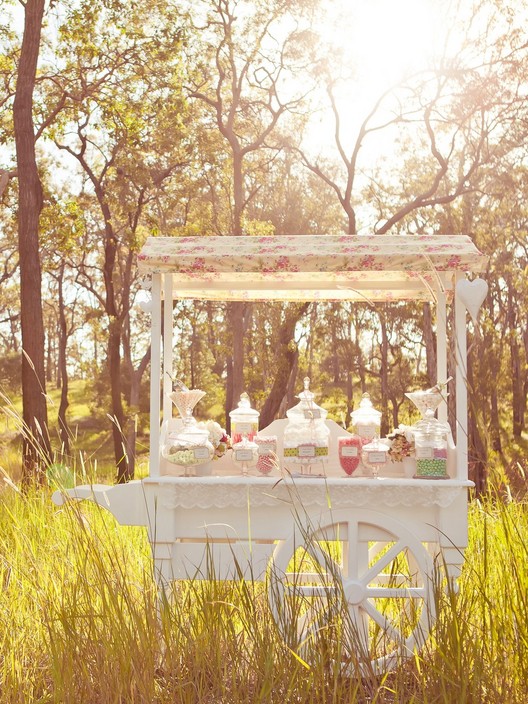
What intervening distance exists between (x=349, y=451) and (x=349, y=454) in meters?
0.01

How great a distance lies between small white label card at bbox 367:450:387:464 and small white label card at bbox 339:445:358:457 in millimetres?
99

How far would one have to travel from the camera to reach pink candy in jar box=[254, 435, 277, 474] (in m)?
3.83

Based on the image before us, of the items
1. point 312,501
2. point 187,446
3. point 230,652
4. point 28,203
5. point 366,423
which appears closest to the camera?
point 230,652

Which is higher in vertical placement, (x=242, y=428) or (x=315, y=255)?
(x=315, y=255)

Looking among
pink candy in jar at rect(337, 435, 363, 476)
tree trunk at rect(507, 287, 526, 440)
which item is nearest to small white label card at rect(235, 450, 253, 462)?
pink candy in jar at rect(337, 435, 363, 476)

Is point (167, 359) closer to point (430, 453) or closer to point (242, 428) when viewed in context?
point (242, 428)

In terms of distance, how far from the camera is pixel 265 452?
3803mm

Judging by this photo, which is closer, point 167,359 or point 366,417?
point 366,417

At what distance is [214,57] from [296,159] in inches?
152

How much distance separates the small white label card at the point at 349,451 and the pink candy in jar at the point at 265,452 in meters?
0.32

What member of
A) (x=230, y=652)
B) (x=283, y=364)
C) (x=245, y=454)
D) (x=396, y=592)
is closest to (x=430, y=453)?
(x=396, y=592)

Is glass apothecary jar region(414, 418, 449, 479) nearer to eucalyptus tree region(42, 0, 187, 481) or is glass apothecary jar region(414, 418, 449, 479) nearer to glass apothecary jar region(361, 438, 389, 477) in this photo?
glass apothecary jar region(361, 438, 389, 477)

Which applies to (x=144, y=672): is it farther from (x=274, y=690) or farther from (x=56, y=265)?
(x=56, y=265)

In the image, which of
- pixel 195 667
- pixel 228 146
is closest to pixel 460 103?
pixel 228 146
